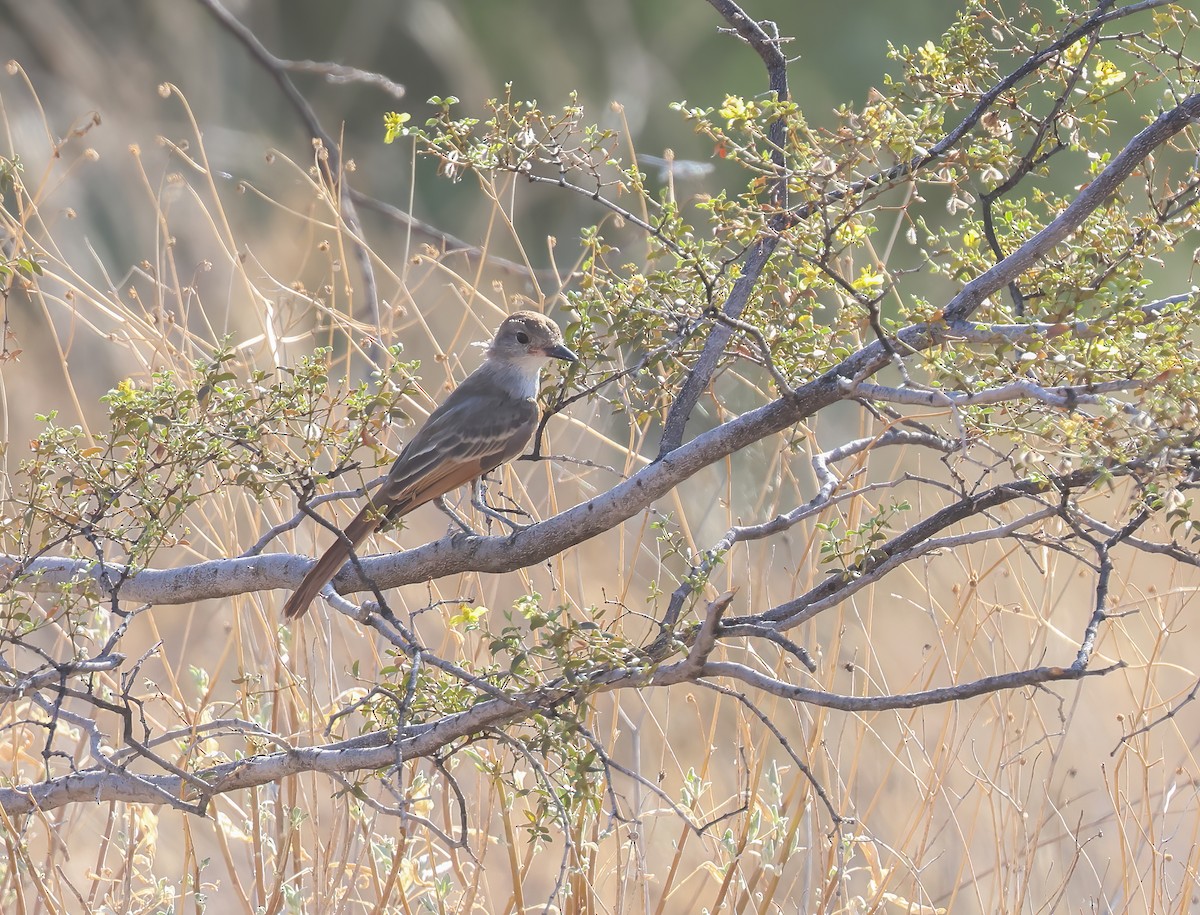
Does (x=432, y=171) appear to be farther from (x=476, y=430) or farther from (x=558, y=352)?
(x=476, y=430)

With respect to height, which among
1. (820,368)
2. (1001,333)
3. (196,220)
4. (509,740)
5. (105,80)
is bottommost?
(509,740)

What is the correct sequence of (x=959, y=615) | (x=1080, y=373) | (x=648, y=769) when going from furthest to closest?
(x=648, y=769)
(x=959, y=615)
(x=1080, y=373)

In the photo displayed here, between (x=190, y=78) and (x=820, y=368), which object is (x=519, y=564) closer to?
(x=820, y=368)

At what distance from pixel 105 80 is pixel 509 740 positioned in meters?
7.15

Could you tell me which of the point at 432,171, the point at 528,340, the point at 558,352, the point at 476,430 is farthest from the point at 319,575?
the point at 432,171

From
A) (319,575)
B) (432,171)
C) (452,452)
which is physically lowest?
(319,575)

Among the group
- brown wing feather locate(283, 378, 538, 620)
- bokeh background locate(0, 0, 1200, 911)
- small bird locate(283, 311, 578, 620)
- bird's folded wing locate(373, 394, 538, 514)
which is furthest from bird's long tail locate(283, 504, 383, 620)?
bokeh background locate(0, 0, 1200, 911)

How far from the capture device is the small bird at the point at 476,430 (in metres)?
3.28

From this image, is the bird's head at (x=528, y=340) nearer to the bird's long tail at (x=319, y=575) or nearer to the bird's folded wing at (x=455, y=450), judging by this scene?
the bird's folded wing at (x=455, y=450)

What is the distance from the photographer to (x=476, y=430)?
3496 mm

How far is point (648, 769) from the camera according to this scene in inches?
359

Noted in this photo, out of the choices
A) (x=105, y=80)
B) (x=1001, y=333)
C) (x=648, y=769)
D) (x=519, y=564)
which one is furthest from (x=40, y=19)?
(x=1001, y=333)

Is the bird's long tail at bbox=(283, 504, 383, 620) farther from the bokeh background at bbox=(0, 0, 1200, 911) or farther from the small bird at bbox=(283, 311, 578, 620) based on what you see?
the bokeh background at bbox=(0, 0, 1200, 911)

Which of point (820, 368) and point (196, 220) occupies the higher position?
point (196, 220)
